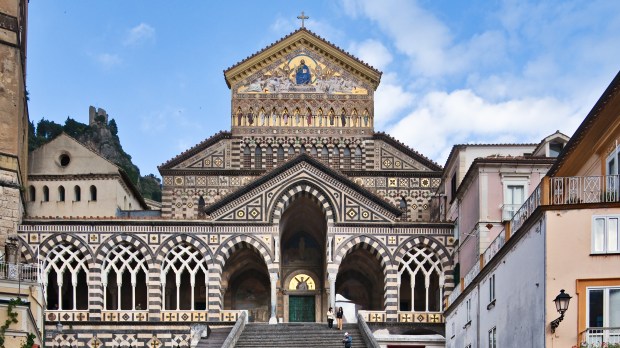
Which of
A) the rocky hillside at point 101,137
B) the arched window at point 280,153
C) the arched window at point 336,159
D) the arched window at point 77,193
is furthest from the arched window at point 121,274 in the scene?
the rocky hillside at point 101,137

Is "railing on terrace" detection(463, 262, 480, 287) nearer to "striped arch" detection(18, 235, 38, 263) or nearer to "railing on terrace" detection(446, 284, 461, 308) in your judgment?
"railing on terrace" detection(446, 284, 461, 308)

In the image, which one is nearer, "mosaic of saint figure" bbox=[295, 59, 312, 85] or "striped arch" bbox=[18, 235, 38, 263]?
"striped arch" bbox=[18, 235, 38, 263]

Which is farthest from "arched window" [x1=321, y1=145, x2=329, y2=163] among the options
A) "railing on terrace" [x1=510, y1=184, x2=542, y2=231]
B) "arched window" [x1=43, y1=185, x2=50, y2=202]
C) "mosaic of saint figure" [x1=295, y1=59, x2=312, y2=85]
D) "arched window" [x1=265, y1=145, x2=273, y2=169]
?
"railing on terrace" [x1=510, y1=184, x2=542, y2=231]

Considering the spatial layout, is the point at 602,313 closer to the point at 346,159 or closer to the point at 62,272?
the point at 62,272

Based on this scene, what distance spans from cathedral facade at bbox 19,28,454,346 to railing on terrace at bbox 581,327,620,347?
27.3m

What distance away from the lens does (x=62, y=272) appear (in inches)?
2157

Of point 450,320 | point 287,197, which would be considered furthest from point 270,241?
point 450,320

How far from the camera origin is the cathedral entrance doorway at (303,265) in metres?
59.2

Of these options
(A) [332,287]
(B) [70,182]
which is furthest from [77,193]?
(A) [332,287]

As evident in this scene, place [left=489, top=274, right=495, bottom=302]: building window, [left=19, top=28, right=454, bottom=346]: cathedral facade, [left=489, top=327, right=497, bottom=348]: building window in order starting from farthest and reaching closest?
1. [left=19, top=28, right=454, bottom=346]: cathedral facade
2. [left=489, top=274, right=495, bottom=302]: building window
3. [left=489, top=327, right=497, bottom=348]: building window

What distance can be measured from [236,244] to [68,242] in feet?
25.2

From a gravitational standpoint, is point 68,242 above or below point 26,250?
above

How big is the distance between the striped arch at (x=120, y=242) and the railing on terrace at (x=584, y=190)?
29.6 m

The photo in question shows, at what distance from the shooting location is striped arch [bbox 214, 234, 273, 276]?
182ft
